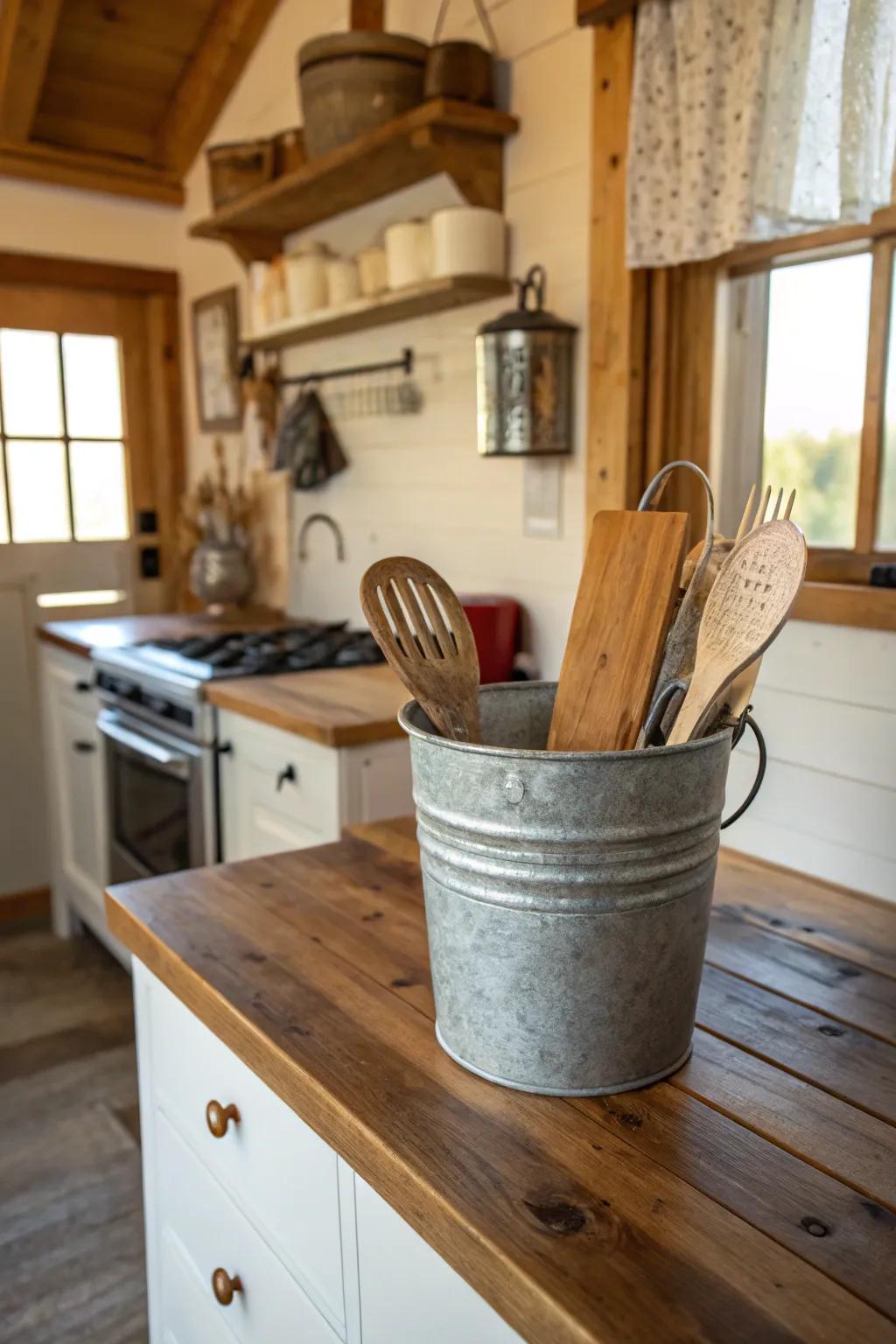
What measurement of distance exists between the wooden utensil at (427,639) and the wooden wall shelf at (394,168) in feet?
4.56

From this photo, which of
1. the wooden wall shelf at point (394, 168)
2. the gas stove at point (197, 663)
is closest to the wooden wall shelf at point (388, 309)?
the wooden wall shelf at point (394, 168)

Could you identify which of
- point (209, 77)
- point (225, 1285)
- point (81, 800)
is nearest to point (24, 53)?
point (209, 77)

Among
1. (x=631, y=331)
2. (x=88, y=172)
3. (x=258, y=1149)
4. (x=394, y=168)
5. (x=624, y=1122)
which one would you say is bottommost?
→ (x=258, y=1149)

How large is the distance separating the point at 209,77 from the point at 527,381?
72.7 inches

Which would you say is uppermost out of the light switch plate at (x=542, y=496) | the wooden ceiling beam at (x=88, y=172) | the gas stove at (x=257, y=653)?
the wooden ceiling beam at (x=88, y=172)

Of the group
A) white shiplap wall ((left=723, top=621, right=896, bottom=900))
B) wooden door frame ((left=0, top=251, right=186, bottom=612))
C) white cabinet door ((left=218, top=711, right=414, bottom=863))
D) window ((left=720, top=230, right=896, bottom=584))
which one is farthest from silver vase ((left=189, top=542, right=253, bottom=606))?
white shiplap wall ((left=723, top=621, right=896, bottom=900))

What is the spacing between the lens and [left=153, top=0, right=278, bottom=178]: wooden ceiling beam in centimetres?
287

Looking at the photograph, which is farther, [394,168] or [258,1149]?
[394,168]

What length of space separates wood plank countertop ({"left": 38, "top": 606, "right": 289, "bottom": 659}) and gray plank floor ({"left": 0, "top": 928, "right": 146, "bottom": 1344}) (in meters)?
0.91

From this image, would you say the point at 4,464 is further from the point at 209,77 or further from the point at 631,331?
the point at 631,331

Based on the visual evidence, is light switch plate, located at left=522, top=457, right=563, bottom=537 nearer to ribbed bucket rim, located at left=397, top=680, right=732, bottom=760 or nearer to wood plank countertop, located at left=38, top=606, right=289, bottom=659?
wood plank countertop, located at left=38, top=606, right=289, bottom=659

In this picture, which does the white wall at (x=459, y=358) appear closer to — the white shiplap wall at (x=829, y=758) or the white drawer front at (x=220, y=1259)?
the white shiplap wall at (x=829, y=758)

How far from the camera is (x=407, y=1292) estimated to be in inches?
29.3

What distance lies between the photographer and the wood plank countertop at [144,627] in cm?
269
